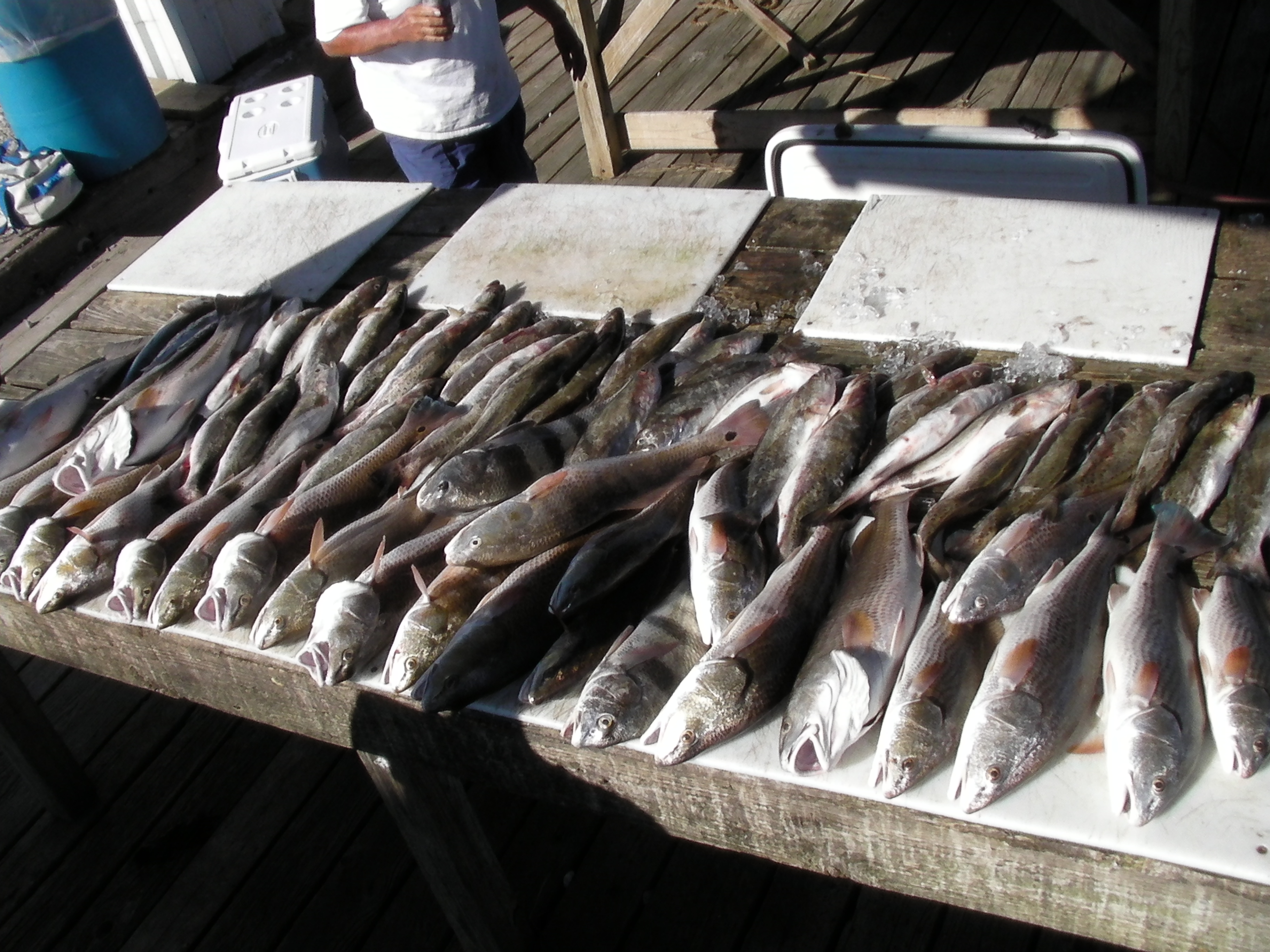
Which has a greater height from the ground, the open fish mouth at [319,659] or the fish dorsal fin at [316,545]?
the fish dorsal fin at [316,545]

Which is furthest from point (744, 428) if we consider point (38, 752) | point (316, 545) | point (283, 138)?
point (283, 138)

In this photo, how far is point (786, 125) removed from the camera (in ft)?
18.9

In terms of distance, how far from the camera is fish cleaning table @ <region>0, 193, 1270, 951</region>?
60.3 inches

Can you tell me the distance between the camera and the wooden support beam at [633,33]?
577 cm

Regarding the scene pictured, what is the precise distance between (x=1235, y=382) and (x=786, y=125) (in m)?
4.03

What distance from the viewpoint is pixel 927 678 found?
1.68m

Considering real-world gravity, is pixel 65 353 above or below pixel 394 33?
below

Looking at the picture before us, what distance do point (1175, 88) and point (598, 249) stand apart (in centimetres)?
293

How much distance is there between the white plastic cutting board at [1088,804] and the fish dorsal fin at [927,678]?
0.12 m

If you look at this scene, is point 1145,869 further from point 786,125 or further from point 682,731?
point 786,125

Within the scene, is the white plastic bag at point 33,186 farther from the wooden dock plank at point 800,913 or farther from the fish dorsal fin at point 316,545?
the wooden dock plank at point 800,913

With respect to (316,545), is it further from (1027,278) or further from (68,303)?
(68,303)

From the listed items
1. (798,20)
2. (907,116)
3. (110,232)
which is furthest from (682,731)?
(798,20)

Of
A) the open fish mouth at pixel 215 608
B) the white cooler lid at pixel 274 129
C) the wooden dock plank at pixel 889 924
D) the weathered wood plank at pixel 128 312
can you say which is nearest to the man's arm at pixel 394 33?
the weathered wood plank at pixel 128 312
